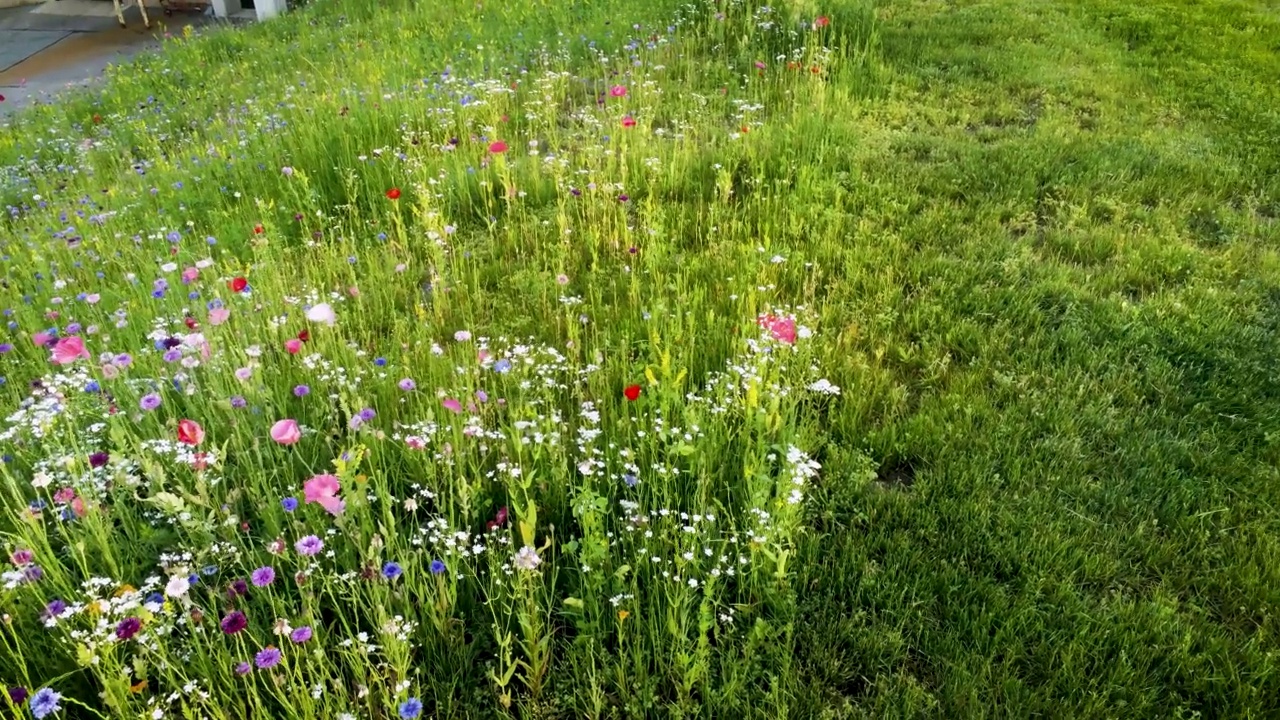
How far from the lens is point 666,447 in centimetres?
270

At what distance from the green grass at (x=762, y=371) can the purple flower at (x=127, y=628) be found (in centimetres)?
10

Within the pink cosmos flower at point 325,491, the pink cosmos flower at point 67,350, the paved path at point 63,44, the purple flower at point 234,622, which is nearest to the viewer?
the purple flower at point 234,622

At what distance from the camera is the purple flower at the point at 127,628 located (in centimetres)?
190

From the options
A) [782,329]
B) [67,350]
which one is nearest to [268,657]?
[67,350]

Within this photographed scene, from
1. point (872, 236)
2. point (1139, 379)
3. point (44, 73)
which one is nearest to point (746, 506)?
point (1139, 379)

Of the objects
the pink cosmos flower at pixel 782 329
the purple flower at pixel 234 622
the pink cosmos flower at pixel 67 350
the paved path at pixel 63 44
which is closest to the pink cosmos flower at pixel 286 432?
the purple flower at pixel 234 622

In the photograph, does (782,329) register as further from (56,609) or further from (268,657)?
(56,609)

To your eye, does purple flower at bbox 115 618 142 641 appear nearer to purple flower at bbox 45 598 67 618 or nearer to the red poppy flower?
purple flower at bbox 45 598 67 618

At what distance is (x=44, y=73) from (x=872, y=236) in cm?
1184

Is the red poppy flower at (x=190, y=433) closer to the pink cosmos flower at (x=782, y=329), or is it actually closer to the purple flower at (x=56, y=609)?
the purple flower at (x=56, y=609)

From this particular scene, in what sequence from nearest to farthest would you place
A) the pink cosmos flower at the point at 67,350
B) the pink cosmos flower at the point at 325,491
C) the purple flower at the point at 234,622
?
the purple flower at the point at 234,622 < the pink cosmos flower at the point at 325,491 < the pink cosmos flower at the point at 67,350

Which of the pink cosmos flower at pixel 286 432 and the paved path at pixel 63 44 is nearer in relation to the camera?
the pink cosmos flower at pixel 286 432

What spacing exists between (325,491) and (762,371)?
159 centimetres

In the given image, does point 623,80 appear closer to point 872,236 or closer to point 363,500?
point 872,236
